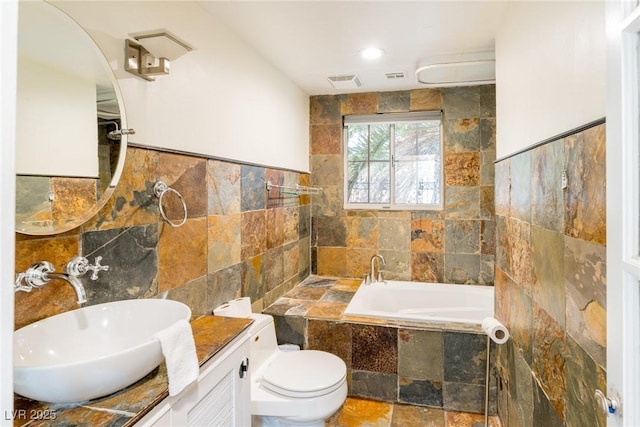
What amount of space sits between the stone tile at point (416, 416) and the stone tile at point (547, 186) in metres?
1.55

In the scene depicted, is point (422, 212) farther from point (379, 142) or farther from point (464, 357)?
point (464, 357)

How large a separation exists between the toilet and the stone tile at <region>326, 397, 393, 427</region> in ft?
1.06

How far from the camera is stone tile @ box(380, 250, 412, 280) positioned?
357cm

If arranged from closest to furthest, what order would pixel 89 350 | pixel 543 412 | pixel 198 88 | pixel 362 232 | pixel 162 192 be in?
pixel 89 350
pixel 543 412
pixel 162 192
pixel 198 88
pixel 362 232

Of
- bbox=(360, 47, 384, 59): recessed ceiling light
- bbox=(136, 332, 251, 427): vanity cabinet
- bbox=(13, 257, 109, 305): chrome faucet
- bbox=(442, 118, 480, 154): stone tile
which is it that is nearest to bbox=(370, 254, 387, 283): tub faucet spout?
bbox=(442, 118, 480, 154): stone tile

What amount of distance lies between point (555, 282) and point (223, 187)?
176 cm

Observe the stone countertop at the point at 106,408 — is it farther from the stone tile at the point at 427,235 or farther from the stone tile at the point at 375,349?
the stone tile at the point at 427,235

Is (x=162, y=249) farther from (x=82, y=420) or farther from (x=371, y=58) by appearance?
(x=371, y=58)

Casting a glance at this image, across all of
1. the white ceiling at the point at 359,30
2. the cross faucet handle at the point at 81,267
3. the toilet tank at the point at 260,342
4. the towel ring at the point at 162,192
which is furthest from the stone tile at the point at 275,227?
the cross faucet handle at the point at 81,267

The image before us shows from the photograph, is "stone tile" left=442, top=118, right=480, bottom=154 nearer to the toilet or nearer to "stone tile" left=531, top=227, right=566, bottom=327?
"stone tile" left=531, top=227, right=566, bottom=327

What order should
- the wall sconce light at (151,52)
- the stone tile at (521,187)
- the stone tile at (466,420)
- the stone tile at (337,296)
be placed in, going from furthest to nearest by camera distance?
the stone tile at (337,296) → the stone tile at (466,420) → the stone tile at (521,187) → the wall sconce light at (151,52)

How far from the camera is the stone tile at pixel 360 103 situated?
363 cm

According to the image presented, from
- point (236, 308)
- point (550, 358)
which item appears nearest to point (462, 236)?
point (550, 358)

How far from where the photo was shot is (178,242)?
69.9 inches
